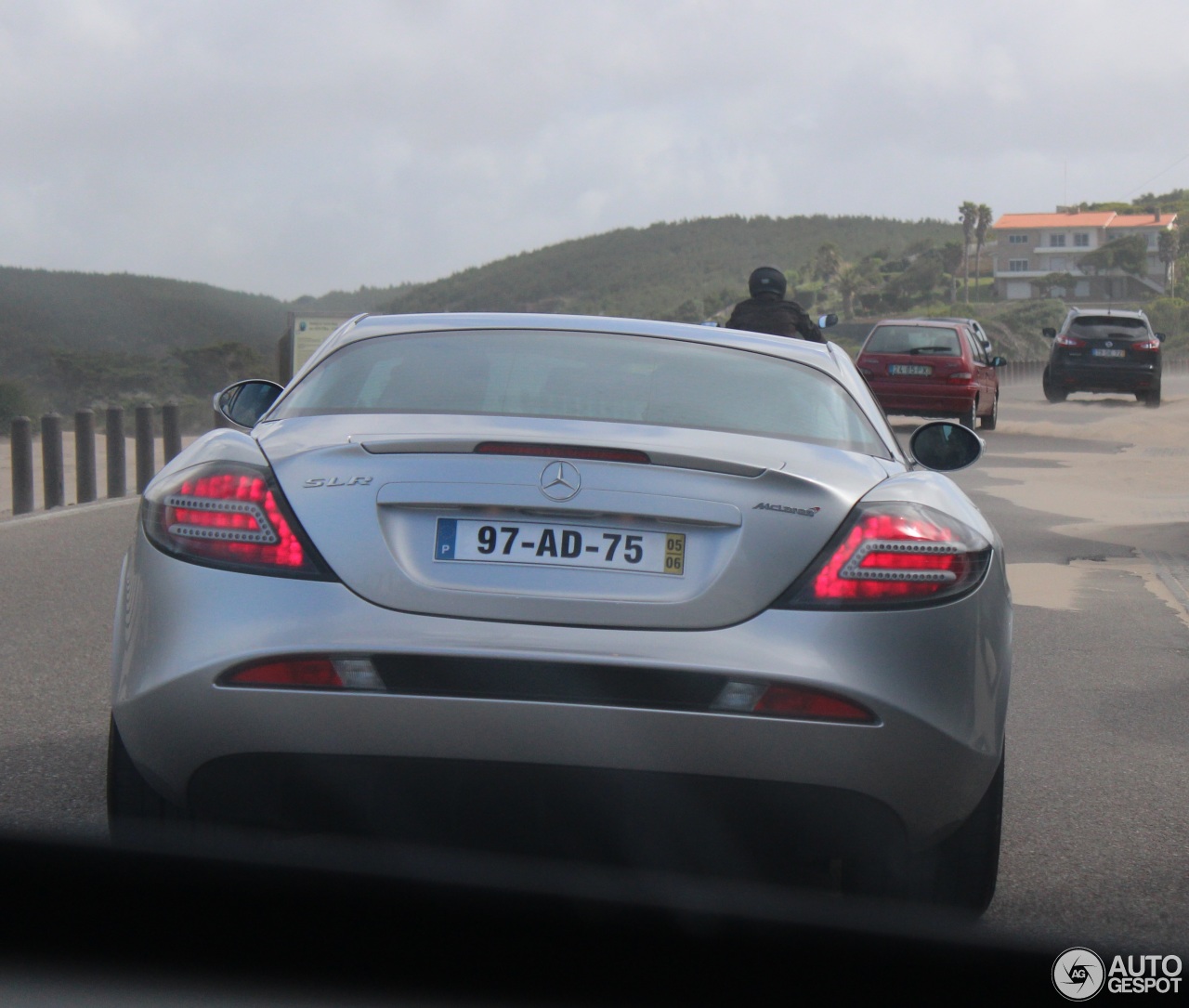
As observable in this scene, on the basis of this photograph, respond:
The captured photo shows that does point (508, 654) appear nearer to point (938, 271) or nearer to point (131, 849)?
point (131, 849)

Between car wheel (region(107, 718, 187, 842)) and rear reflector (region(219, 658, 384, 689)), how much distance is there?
500 mm

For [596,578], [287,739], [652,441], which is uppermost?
[652,441]

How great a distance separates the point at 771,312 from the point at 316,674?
709 centimetres

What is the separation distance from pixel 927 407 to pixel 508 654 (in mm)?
22003

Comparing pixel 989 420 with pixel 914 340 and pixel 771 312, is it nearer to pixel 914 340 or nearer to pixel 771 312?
pixel 914 340

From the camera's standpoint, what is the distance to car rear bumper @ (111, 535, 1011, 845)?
297 centimetres

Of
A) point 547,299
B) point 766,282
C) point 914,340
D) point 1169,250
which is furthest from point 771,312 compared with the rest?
point 1169,250

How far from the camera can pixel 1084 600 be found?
8789 mm

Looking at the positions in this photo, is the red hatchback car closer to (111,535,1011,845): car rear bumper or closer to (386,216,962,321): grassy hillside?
(111,535,1011,845): car rear bumper

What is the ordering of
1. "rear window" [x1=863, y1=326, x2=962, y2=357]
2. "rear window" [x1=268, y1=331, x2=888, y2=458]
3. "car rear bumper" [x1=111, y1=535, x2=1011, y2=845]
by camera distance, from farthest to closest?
"rear window" [x1=863, y1=326, x2=962, y2=357]
"rear window" [x1=268, y1=331, x2=888, y2=458]
"car rear bumper" [x1=111, y1=535, x2=1011, y2=845]

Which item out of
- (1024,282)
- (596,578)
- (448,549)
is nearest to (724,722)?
(596,578)

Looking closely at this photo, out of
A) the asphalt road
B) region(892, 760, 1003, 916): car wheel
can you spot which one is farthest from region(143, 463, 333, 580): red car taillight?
region(892, 760, 1003, 916): car wheel

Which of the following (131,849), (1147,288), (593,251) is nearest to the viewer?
(131,849)

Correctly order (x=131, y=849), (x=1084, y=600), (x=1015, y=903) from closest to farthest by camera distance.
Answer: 1. (x=131, y=849)
2. (x=1015, y=903)
3. (x=1084, y=600)
